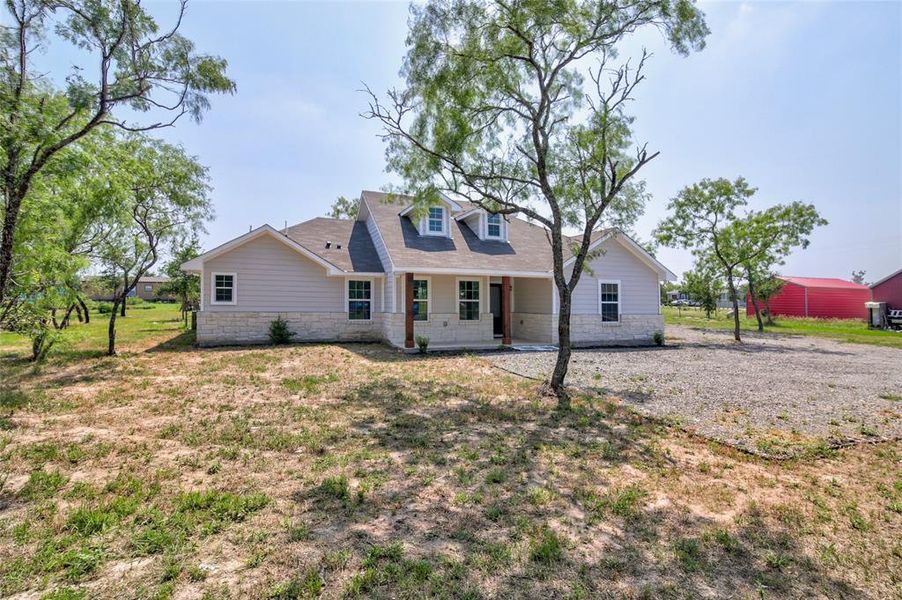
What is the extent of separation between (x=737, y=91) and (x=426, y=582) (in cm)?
1251

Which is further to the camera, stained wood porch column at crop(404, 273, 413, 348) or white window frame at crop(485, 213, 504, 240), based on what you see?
white window frame at crop(485, 213, 504, 240)

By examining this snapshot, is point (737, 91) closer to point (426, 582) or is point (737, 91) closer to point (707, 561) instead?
point (707, 561)

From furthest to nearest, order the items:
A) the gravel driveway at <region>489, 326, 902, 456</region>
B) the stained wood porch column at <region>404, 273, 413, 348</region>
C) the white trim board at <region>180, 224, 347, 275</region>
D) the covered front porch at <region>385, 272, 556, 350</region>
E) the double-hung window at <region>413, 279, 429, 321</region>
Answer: the double-hung window at <region>413, 279, 429, 321</region>, the covered front porch at <region>385, 272, 556, 350</region>, the stained wood porch column at <region>404, 273, 413, 348</region>, the white trim board at <region>180, 224, 347, 275</region>, the gravel driveway at <region>489, 326, 902, 456</region>

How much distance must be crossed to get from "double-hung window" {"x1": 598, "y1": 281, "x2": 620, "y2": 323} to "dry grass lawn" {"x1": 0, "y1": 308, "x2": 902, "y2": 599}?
33.2 feet

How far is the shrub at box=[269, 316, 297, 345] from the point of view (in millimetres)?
14617

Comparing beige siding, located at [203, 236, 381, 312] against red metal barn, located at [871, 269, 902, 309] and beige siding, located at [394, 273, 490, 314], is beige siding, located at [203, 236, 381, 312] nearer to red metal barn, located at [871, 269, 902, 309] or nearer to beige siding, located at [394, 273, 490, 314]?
beige siding, located at [394, 273, 490, 314]

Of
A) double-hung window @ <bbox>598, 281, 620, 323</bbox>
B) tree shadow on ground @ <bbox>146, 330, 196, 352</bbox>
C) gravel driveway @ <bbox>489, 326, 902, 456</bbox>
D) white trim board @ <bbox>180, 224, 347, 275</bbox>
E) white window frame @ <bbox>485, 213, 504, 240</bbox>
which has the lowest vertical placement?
gravel driveway @ <bbox>489, 326, 902, 456</bbox>

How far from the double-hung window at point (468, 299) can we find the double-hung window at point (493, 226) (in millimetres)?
2655

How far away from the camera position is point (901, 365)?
1143cm

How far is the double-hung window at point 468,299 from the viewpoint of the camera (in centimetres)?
1605

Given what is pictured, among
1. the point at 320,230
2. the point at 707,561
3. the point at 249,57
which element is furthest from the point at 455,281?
the point at 707,561

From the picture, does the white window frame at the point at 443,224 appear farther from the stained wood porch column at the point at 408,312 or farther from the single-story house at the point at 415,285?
the stained wood porch column at the point at 408,312

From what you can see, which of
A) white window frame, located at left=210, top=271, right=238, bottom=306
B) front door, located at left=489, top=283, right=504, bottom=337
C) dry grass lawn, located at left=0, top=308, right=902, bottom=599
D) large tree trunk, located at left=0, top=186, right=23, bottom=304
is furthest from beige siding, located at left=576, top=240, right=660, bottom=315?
large tree trunk, located at left=0, top=186, right=23, bottom=304

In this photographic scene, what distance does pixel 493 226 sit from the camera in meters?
17.8
